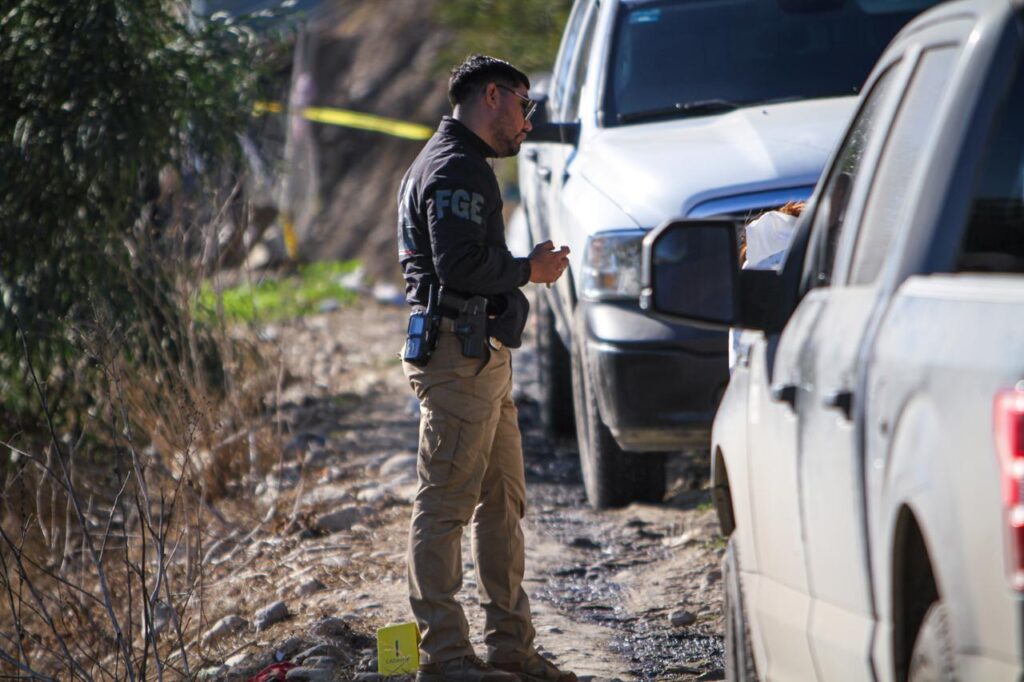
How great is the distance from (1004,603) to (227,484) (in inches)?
234

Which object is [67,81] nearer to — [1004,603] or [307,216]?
[1004,603]

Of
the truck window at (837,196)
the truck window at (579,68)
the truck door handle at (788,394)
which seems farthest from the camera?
the truck window at (579,68)

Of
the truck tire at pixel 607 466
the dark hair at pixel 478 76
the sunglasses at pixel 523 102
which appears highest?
the dark hair at pixel 478 76

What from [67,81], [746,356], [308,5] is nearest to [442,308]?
[746,356]

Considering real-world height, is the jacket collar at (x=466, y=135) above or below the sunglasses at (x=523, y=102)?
below

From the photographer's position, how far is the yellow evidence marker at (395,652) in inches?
182

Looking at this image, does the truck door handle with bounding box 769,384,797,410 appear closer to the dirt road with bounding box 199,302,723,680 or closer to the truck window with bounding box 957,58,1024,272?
the truck window with bounding box 957,58,1024,272

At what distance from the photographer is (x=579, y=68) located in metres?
7.43

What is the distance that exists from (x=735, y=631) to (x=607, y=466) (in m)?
2.86

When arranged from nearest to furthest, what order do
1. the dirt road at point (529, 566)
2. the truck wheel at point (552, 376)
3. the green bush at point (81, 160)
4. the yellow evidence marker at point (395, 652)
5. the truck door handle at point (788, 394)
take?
1. the truck door handle at point (788, 394)
2. the yellow evidence marker at point (395, 652)
3. the dirt road at point (529, 566)
4. the truck wheel at point (552, 376)
5. the green bush at point (81, 160)

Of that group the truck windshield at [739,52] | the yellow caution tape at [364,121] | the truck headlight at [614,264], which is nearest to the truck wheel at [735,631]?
the truck headlight at [614,264]

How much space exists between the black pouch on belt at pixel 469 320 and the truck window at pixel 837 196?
1305 millimetres

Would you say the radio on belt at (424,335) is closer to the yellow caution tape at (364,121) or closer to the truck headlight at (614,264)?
the truck headlight at (614,264)

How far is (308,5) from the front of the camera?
795 inches
